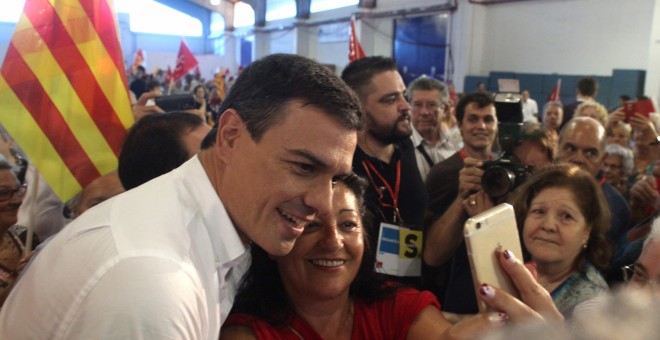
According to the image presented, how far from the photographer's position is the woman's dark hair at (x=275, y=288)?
4.72ft

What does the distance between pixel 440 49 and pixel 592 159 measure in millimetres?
10659

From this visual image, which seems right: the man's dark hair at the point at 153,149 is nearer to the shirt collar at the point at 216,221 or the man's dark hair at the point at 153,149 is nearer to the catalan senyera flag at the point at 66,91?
the catalan senyera flag at the point at 66,91

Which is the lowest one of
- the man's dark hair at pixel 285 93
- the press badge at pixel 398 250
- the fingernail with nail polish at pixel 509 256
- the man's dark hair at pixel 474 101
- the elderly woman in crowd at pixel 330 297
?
the press badge at pixel 398 250

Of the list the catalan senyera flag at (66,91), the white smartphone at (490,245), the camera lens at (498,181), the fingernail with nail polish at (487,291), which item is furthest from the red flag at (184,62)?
the fingernail with nail polish at (487,291)

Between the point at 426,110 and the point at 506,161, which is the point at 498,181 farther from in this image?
the point at 426,110

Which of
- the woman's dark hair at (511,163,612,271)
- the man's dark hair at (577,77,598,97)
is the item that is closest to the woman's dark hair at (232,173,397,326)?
the woman's dark hair at (511,163,612,271)

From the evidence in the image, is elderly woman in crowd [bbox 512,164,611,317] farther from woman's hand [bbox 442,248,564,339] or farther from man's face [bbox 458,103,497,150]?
man's face [bbox 458,103,497,150]

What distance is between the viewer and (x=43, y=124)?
2.22 meters

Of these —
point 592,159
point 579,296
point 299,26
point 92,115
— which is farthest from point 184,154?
point 299,26

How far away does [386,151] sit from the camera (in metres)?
2.54

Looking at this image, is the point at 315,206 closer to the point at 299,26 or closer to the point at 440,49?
the point at 440,49

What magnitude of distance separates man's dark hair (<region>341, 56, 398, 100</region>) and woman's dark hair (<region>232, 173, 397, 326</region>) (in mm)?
1060

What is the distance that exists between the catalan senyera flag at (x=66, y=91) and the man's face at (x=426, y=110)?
2.10 metres

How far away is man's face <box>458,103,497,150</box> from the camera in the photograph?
3.12 m
